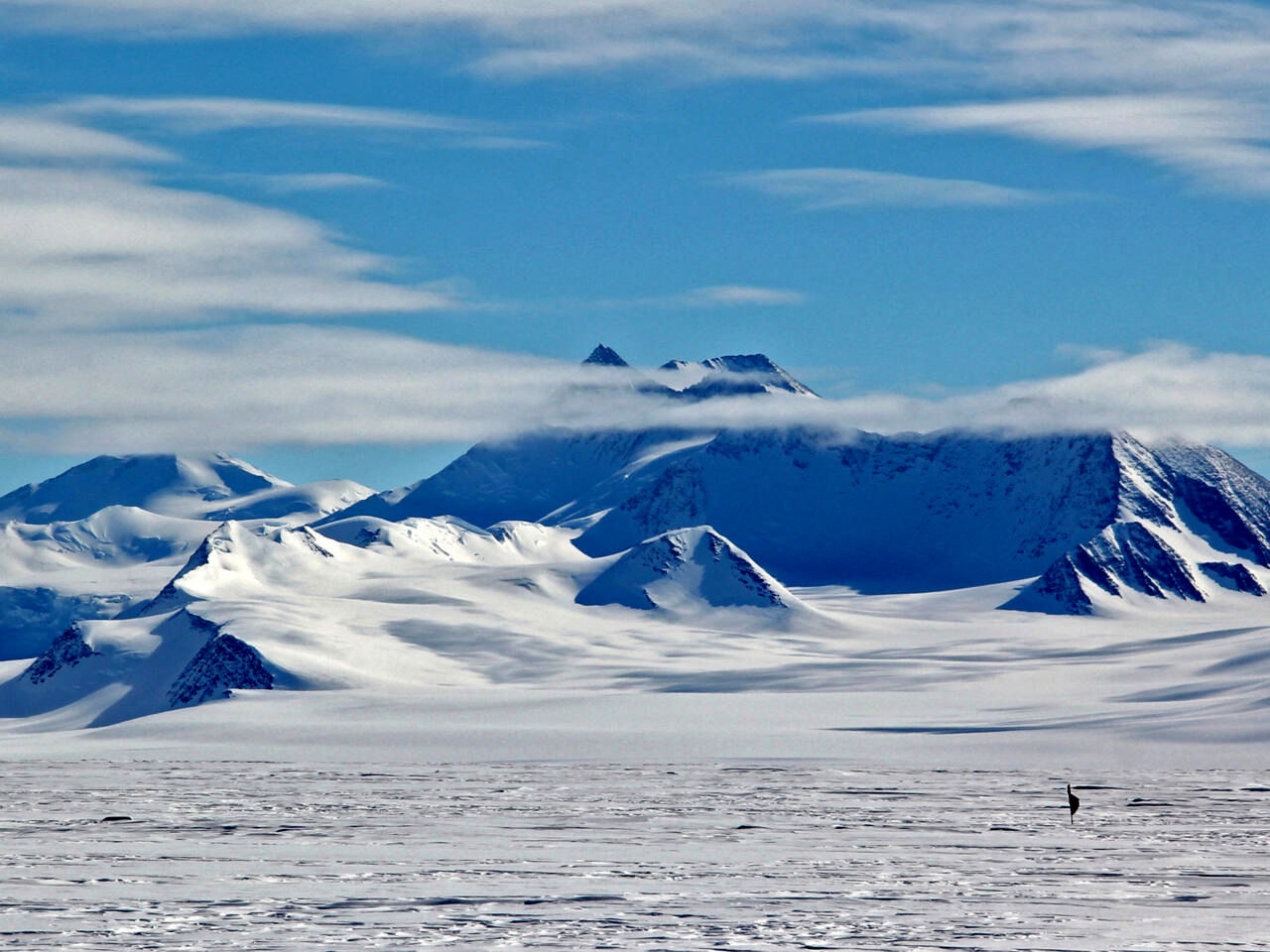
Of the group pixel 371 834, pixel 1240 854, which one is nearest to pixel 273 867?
pixel 371 834

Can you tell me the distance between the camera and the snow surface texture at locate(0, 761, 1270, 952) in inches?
1598

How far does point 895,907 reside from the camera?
4416 centimetres

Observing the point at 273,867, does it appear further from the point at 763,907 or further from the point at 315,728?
the point at 315,728

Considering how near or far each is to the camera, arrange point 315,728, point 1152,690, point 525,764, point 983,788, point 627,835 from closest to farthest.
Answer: point 627,835, point 983,788, point 525,764, point 315,728, point 1152,690

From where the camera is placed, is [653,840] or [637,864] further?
[653,840]

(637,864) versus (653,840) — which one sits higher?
(653,840)

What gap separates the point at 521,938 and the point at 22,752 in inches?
3369

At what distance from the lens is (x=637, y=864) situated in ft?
172

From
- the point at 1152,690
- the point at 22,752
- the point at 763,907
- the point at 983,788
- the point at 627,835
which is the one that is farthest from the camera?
the point at 1152,690

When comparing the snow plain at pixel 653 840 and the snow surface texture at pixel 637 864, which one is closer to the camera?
the snow surface texture at pixel 637 864

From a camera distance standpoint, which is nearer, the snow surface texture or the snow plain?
the snow surface texture

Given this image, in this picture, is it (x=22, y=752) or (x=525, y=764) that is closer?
(x=525, y=764)

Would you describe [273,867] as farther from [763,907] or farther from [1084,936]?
[1084,936]

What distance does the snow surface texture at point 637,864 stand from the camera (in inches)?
1598
